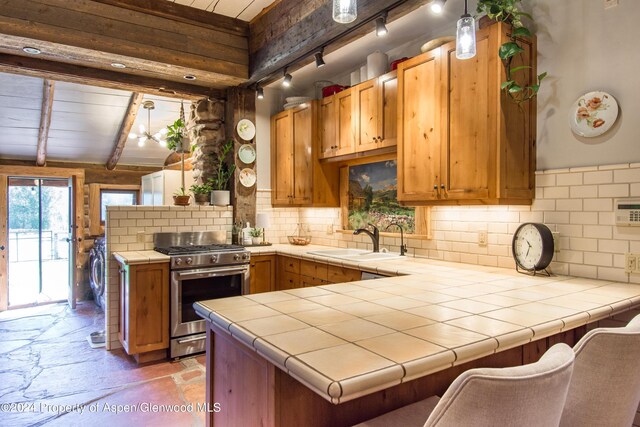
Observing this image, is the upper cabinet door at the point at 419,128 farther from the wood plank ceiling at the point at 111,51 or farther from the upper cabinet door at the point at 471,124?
the wood plank ceiling at the point at 111,51

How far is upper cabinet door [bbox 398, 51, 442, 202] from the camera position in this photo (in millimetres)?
2730

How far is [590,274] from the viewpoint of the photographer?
2248mm

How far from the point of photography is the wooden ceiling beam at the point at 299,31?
8.62ft

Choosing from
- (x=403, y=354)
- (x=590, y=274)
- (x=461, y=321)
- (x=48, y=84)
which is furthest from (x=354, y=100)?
(x=48, y=84)

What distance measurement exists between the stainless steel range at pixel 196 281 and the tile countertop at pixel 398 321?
6.07ft

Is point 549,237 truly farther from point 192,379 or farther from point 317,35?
point 192,379

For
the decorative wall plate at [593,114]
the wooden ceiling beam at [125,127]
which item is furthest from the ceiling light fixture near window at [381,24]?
the wooden ceiling beam at [125,127]

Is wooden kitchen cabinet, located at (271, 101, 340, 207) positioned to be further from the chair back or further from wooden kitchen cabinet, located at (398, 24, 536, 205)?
the chair back

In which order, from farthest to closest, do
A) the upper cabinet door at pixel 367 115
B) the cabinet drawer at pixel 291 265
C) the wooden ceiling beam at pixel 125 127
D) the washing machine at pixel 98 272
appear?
the washing machine at pixel 98 272 → the wooden ceiling beam at pixel 125 127 → the cabinet drawer at pixel 291 265 → the upper cabinet door at pixel 367 115

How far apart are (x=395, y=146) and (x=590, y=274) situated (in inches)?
63.1

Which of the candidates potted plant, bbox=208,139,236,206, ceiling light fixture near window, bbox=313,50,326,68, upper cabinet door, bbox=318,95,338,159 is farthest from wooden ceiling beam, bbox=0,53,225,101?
ceiling light fixture near window, bbox=313,50,326,68

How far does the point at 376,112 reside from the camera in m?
3.37

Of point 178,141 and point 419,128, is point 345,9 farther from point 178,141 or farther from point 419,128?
point 178,141

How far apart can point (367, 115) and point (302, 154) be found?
39.0 inches
